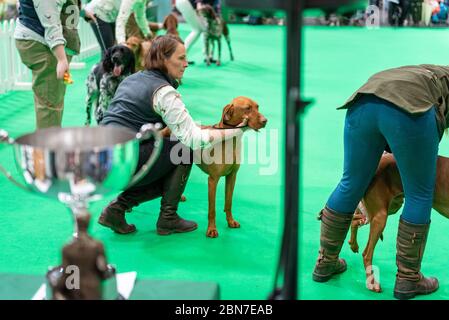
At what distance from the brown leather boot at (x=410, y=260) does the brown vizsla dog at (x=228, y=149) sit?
1.15 m

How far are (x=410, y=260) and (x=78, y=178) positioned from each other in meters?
2.00

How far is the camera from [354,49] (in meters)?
13.3

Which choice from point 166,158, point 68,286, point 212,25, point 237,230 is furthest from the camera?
point 212,25

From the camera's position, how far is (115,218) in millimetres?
4320


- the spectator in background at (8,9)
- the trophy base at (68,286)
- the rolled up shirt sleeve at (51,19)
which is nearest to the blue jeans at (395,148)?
the trophy base at (68,286)

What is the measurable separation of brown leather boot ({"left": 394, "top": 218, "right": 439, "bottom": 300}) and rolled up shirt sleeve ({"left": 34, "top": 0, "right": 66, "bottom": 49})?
8.23ft

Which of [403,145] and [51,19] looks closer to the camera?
[403,145]

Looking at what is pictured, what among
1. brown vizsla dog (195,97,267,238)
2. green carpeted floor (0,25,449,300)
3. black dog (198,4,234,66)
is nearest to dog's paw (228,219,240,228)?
green carpeted floor (0,25,449,300)

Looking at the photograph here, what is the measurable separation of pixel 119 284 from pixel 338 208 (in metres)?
1.44

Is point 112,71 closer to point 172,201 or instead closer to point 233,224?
point 172,201

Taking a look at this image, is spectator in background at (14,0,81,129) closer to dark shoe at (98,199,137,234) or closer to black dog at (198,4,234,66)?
dark shoe at (98,199,137,234)

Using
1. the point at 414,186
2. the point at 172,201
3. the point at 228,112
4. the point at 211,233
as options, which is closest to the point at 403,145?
the point at 414,186
